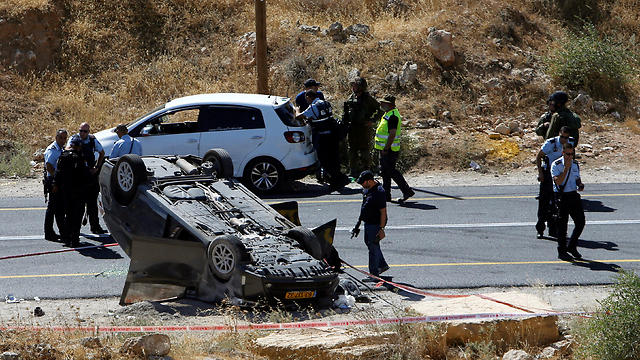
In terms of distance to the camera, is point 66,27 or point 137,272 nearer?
point 137,272

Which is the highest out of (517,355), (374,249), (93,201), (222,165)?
(222,165)

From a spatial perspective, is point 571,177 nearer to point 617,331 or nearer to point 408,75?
point 617,331

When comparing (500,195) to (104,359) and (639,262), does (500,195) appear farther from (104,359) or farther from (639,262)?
(104,359)

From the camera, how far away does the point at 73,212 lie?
1338 centimetres

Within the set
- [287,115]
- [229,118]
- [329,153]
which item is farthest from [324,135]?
[229,118]

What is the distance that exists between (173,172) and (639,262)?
685 centimetres

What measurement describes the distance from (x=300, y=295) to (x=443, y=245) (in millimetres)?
4373

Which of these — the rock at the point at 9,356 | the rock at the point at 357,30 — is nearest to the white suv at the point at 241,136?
the rock at the point at 357,30

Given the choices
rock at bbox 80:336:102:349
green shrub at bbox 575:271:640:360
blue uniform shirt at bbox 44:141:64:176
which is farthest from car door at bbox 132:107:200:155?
green shrub at bbox 575:271:640:360

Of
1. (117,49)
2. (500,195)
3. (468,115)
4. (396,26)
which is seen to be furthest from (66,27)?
(500,195)

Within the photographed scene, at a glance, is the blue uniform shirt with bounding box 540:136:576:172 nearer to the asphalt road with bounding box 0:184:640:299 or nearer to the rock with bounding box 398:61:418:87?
the asphalt road with bounding box 0:184:640:299

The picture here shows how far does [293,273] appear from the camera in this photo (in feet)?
31.2

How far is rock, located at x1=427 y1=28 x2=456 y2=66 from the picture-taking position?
77.2ft

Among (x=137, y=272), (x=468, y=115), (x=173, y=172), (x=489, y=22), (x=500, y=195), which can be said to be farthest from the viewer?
(x=489, y=22)
